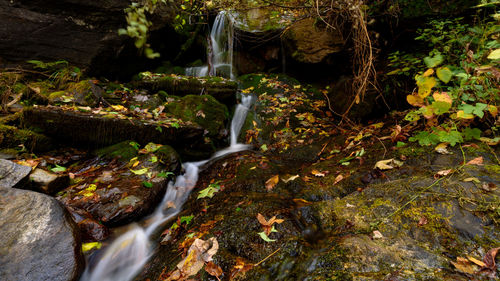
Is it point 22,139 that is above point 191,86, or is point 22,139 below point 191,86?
below

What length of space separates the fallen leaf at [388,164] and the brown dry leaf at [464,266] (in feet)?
4.57

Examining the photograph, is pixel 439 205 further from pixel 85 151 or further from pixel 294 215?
pixel 85 151

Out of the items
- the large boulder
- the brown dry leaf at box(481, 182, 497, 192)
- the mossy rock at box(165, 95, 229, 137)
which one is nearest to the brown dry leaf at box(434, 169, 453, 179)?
the brown dry leaf at box(481, 182, 497, 192)

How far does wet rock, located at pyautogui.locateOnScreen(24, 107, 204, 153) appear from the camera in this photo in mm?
3977

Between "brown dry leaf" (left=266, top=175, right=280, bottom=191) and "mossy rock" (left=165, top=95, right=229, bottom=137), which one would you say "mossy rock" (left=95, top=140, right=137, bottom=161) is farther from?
"brown dry leaf" (left=266, top=175, right=280, bottom=191)

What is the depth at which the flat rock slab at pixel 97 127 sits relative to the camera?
3980 millimetres

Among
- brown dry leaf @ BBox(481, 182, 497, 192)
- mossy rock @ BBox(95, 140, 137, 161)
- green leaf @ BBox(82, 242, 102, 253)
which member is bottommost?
green leaf @ BBox(82, 242, 102, 253)

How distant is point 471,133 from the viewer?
8.18 ft

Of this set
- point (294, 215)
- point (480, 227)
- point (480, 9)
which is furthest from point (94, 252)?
point (480, 9)

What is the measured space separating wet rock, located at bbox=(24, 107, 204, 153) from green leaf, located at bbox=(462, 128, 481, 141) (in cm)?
464

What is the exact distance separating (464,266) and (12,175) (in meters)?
4.51

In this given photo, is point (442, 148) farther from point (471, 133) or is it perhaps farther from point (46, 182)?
point (46, 182)

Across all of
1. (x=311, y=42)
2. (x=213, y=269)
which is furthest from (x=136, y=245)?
(x=311, y=42)

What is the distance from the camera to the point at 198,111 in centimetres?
550
